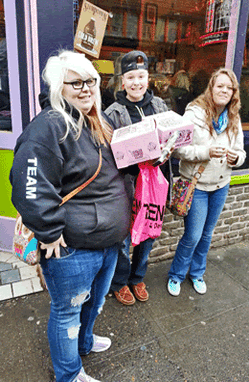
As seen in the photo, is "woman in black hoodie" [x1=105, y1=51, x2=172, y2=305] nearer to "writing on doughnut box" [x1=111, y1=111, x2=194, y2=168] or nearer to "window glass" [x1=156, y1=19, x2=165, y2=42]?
"writing on doughnut box" [x1=111, y1=111, x2=194, y2=168]

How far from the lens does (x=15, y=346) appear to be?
7.18 ft

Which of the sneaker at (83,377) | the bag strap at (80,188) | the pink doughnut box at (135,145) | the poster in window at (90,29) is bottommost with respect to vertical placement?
the sneaker at (83,377)

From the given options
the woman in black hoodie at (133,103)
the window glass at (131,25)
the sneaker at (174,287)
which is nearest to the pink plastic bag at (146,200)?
the woman in black hoodie at (133,103)

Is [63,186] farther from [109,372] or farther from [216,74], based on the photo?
[216,74]

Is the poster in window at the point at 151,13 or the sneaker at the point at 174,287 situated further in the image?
the poster in window at the point at 151,13

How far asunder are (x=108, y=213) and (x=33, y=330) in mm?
1422

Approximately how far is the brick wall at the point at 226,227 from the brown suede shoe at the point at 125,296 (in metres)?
0.71

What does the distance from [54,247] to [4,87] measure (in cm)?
212

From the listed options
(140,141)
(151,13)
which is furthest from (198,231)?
(151,13)

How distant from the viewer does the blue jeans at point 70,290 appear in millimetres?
1494

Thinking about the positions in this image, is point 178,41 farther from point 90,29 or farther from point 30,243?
point 30,243

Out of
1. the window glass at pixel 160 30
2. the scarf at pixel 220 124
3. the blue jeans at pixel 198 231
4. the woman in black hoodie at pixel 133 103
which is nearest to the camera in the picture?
the woman in black hoodie at pixel 133 103

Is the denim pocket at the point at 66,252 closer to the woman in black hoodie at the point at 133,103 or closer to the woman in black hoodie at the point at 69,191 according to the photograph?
the woman in black hoodie at the point at 69,191

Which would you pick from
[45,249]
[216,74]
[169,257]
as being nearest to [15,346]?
[45,249]
